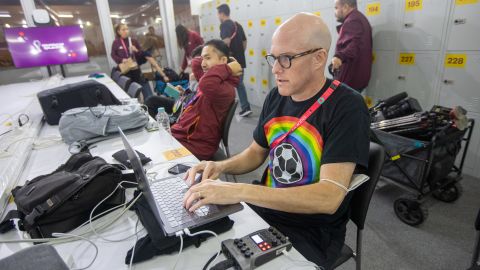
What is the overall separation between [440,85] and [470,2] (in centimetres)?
65

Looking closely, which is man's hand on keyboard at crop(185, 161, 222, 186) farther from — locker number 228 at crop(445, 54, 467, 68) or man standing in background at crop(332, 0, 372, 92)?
locker number 228 at crop(445, 54, 467, 68)

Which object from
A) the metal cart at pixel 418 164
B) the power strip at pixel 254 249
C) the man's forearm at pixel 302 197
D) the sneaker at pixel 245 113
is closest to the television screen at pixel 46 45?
the sneaker at pixel 245 113

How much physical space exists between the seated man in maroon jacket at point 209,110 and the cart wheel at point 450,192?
5.43ft

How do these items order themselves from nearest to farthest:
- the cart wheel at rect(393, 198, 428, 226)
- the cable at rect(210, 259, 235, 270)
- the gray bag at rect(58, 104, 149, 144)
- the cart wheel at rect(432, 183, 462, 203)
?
1. the cable at rect(210, 259, 235, 270)
2. the gray bag at rect(58, 104, 149, 144)
3. the cart wheel at rect(393, 198, 428, 226)
4. the cart wheel at rect(432, 183, 462, 203)

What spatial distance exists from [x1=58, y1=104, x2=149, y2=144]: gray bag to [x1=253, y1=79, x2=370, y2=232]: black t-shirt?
1.01 metres

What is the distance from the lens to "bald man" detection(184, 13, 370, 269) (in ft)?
2.97

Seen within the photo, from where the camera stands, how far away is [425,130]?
6.05ft

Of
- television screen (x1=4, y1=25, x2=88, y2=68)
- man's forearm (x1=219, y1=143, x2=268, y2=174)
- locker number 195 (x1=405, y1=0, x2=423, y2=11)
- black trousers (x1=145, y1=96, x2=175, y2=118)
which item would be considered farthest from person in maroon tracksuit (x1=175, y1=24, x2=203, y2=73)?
man's forearm (x1=219, y1=143, x2=268, y2=174)

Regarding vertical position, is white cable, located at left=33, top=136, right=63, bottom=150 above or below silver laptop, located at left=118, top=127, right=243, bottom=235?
below

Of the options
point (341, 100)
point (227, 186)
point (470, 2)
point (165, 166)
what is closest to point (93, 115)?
point (165, 166)

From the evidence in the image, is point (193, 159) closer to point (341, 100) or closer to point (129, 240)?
point (129, 240)

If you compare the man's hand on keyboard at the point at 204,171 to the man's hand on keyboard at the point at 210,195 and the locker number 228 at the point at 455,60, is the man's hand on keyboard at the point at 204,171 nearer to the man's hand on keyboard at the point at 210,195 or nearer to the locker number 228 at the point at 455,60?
the man's hand on keyboard at the point at 210,195

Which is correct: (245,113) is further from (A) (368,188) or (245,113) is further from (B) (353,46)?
(A) (368,188)

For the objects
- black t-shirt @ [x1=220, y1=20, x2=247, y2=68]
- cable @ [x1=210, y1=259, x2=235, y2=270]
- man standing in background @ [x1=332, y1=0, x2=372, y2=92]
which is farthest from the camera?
black t-shirt @ [x1=220, y1=20, x2=247, y2=68]
